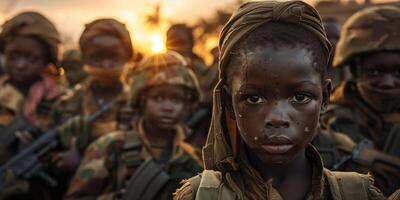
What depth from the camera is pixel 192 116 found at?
6.09m

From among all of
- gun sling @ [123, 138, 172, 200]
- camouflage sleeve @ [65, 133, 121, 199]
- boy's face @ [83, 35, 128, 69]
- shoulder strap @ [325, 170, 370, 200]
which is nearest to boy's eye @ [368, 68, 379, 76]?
gun sling @ [123, 138, 172, 200]

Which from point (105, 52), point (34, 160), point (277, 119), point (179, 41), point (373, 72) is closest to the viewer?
point (277, 119)

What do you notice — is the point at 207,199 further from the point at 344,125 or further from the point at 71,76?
the point at 71,76

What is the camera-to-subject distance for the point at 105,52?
619 centimetres

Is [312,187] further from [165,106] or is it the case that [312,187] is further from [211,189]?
[165,106]

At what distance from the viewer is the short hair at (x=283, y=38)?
2.11m

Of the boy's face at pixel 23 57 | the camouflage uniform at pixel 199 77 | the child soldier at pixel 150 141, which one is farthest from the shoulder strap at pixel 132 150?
the boy's face at pixel 23 57

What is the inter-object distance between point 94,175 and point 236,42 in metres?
2.96

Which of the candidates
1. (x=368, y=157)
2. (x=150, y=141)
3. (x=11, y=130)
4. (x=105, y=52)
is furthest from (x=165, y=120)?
(x=11, y=130)

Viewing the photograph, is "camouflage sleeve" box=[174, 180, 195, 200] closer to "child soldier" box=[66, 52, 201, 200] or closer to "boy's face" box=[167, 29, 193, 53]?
"child soldier" box=[66, 52, 201, 200]

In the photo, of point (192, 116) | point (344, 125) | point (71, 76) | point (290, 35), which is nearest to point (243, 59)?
point (290, 35)

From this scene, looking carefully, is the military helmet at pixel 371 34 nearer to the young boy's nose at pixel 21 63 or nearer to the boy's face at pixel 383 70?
the boy's face at pixel 383 70

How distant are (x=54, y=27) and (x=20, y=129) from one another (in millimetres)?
1324

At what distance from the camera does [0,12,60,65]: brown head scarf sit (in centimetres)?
656
